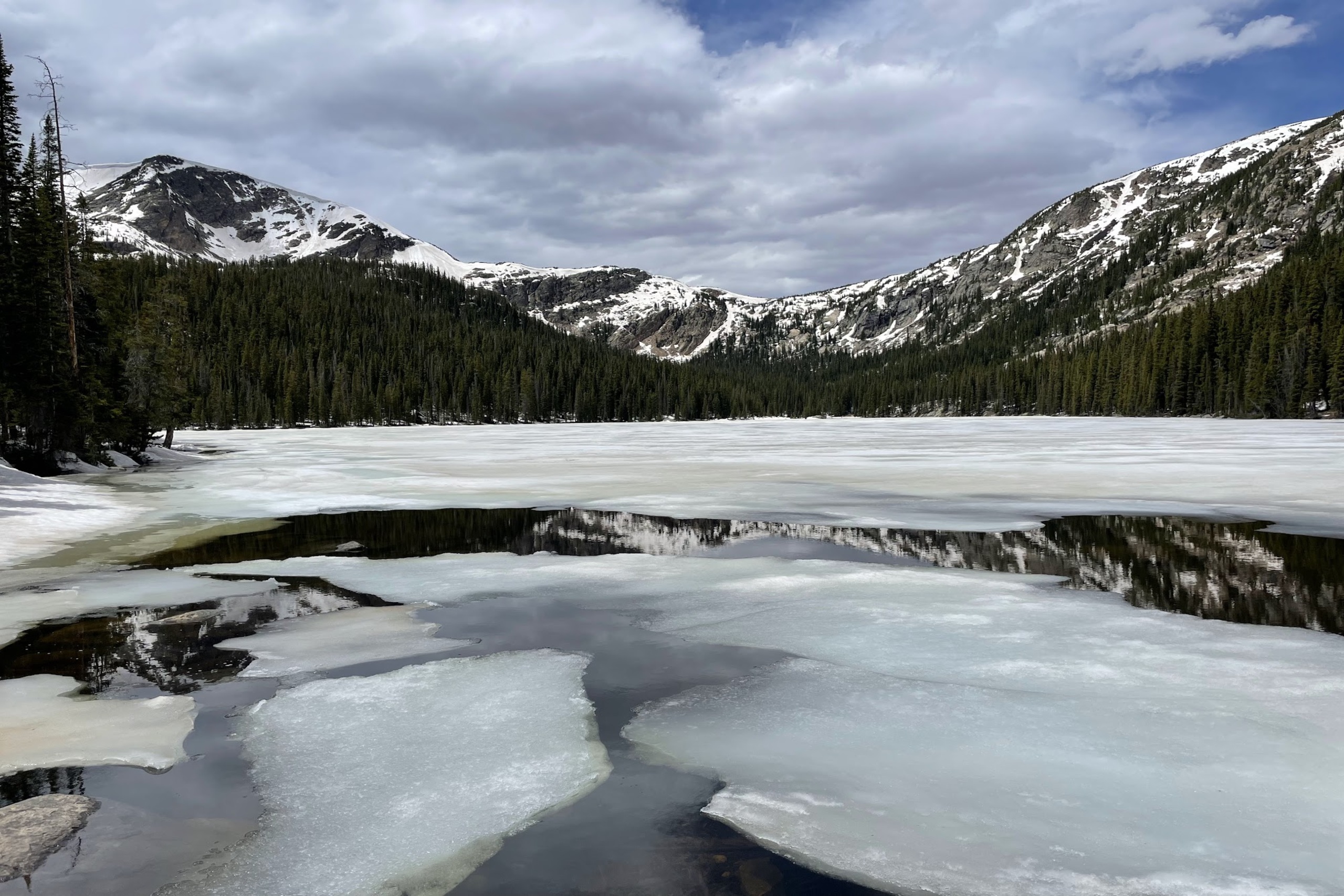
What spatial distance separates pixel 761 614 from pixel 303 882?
15.6 ft

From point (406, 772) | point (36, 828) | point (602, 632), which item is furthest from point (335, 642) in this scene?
point (36, 828)

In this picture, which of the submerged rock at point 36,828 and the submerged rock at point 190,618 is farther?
the submerged rock at point 190,618

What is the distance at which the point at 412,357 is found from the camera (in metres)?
137

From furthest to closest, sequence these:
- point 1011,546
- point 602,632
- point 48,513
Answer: point 48,513, point 1011,546, point 602,632

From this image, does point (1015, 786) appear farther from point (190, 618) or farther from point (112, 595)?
point (112, 595)

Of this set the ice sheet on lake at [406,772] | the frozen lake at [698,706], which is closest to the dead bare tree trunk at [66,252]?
the frozen lake at [698,706]

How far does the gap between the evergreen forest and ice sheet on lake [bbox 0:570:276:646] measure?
1849 centimetres

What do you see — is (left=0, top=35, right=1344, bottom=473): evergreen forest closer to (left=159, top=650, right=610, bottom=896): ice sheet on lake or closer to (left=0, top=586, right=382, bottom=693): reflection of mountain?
(left=0, top=586, right=382, bottom=693): reflection of mountain

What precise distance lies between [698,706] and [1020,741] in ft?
6.44

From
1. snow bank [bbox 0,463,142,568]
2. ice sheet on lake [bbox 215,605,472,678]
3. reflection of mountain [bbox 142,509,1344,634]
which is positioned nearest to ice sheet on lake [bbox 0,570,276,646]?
reflection of mountain [bbox 142,509,1344,634]

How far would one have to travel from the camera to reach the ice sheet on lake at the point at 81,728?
410 centimetres

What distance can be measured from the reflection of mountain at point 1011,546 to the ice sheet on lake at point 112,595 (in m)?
1.11

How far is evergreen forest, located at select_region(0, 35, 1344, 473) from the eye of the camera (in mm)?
25281

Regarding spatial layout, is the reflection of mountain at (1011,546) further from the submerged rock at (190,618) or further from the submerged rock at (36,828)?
the submerged rock at (36,828)
